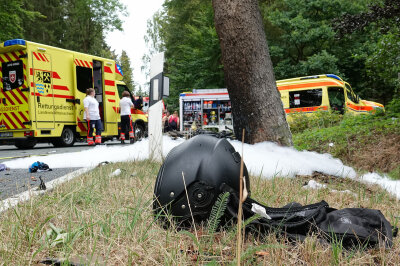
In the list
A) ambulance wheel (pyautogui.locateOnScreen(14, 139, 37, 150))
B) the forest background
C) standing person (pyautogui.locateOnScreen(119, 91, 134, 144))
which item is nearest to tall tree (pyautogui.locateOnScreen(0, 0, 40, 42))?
the forest background

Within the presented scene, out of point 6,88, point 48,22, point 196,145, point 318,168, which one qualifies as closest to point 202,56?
point 48,22

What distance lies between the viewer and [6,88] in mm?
10086

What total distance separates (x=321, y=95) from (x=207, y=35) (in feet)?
34.9

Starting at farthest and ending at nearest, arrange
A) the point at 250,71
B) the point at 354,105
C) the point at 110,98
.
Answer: the point at 354,105, the point at 110,98, the point at 250,71

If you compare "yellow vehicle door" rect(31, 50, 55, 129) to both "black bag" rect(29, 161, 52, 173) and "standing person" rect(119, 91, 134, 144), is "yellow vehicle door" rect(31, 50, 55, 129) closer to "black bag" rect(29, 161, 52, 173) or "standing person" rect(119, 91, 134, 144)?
"standing person" rect(119, 91, 134, 144)

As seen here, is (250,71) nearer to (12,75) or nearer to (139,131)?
(12,75)

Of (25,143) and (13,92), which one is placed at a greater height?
(13,92)

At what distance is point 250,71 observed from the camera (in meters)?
4.48

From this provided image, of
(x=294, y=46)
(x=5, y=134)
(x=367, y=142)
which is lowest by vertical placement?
(x=367, y=142)

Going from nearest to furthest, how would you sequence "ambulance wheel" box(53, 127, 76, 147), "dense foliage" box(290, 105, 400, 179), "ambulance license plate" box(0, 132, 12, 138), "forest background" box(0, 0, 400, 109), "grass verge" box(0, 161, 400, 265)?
"grass verge" box(0, 161, 400, 265) → "dense foliage" box(290, 105, 400, 179) → "ambulance license plate" box(0, 132, 12, 138) → "ambulance wheel" box(53, 127, 76, 147) → "forest background" box(0, 0, 400, 109)

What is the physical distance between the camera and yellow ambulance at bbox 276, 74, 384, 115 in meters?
15.3

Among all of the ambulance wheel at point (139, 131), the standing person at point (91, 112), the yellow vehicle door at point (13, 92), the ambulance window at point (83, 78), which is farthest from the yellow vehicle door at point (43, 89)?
the ambulance wheel at point (139, 131)

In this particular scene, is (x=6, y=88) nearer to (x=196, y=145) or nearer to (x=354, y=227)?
(x=196, y=145)

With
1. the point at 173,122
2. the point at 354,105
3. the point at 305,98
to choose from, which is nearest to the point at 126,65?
the point at 173,122
